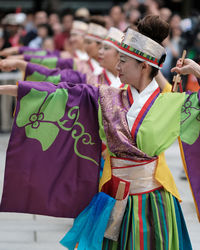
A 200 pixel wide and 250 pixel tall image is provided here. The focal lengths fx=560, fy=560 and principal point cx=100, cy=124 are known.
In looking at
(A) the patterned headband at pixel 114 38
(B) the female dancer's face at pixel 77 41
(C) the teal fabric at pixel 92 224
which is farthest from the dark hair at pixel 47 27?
(C) the teal fabric at pixel 92 224

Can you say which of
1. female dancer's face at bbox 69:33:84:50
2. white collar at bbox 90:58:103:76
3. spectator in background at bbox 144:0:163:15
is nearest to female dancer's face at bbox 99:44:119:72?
white collar at bbox 90:58:103:76

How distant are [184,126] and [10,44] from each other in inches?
220

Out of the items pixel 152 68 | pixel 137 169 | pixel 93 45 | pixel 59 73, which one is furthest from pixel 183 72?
pixel 93 45

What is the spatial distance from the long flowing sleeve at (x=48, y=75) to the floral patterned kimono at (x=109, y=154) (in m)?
1.27

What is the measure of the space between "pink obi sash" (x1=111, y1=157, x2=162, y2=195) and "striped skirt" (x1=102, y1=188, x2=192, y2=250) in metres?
0.03

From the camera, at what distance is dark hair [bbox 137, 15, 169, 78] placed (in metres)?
2.56

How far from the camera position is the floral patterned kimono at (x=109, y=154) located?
2.54m

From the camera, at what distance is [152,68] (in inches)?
103

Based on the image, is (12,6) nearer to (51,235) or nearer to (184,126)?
(51,235)

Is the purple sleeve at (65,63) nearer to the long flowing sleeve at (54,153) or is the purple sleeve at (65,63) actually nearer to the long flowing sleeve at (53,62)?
the long flowing sleeve at (53,62)

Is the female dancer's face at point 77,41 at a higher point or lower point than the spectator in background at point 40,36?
higher

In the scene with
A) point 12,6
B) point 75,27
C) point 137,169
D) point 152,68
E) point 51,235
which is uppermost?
point 152,68

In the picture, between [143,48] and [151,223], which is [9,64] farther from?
[151,223]

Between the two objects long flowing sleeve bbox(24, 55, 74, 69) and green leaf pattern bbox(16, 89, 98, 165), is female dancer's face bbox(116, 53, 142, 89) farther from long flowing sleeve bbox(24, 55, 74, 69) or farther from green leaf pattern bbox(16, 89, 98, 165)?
long flowing sleeve bbox(24, 55, 74, 69)
